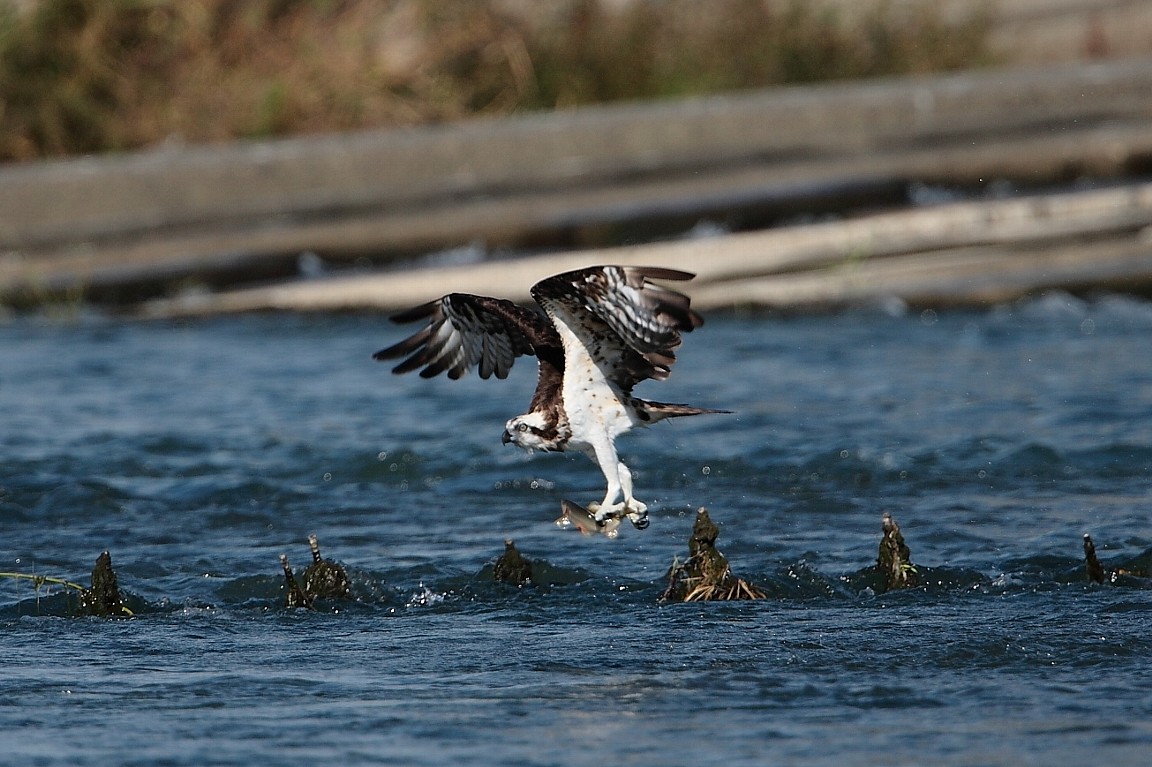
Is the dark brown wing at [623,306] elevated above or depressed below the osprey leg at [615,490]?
above

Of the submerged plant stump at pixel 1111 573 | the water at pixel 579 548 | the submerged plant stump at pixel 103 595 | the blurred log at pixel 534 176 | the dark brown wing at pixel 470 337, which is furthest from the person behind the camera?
the blurred log at pixel 534 176

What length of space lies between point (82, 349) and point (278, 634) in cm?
507

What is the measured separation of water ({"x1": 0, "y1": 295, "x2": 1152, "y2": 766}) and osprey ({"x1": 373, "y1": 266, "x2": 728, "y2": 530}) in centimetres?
45

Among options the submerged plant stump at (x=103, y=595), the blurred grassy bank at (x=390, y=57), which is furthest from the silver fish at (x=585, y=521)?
the blurred grassy bank at (x=390, y=57)

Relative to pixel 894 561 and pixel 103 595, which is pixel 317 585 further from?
pixel 894 561

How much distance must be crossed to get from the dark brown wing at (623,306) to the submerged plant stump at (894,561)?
88cm

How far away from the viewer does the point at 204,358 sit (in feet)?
32.3

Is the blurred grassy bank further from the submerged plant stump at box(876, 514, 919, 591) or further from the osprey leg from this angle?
the submerged plant stump at box(876, 514, 919, 591)

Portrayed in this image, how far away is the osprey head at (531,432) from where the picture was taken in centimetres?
602

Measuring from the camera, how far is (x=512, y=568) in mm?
5852

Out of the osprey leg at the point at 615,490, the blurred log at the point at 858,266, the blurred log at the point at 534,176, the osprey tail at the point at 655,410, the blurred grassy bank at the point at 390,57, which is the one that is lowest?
the osprey leg at the point at 615,490

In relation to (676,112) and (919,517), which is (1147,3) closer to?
(676,112)

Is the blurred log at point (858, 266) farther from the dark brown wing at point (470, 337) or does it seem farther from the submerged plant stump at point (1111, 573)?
the submerged plant stump at point (1111, 573)

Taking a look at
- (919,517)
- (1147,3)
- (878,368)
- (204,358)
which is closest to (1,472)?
(204,358)
